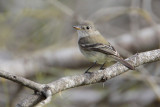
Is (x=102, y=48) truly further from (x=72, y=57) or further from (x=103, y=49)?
(x=72, y=57)

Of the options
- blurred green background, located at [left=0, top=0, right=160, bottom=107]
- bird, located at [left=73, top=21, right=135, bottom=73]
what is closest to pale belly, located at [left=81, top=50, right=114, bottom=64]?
bird, located at [left=73, top=21, right=135, bottom=73]

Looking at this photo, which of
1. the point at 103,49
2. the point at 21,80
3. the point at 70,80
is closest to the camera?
the point at 21,80

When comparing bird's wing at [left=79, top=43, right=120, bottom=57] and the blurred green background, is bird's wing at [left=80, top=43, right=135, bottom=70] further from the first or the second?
the blurred green background

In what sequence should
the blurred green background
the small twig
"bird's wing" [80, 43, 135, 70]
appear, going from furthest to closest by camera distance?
1. the blurred green background
2. "bird's wing" [80, 43, 135, 70]
3. the small twig

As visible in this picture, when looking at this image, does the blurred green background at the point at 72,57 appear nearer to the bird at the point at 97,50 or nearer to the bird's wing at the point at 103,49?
the bird at the point at 97,50

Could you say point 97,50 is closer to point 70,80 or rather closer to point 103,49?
point 103,49

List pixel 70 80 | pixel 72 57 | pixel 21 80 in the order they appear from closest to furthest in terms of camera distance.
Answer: pixel 21 80, pixel 70 80, pixel 72 57

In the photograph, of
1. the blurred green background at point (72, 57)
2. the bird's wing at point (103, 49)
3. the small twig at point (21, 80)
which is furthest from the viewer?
the blurred green background at point (72, 57)

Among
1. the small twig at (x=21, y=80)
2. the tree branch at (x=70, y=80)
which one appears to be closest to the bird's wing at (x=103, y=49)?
the tree branch at (x=70, y=80)

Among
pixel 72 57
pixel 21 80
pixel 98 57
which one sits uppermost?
pixel 72 57

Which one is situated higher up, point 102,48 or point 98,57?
point 102,48

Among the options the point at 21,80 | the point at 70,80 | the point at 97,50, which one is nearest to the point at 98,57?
the point at 97,50

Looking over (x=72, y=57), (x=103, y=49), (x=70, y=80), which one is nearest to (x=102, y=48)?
(x=103, y=49)

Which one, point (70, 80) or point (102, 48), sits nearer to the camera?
point (70, 80)
